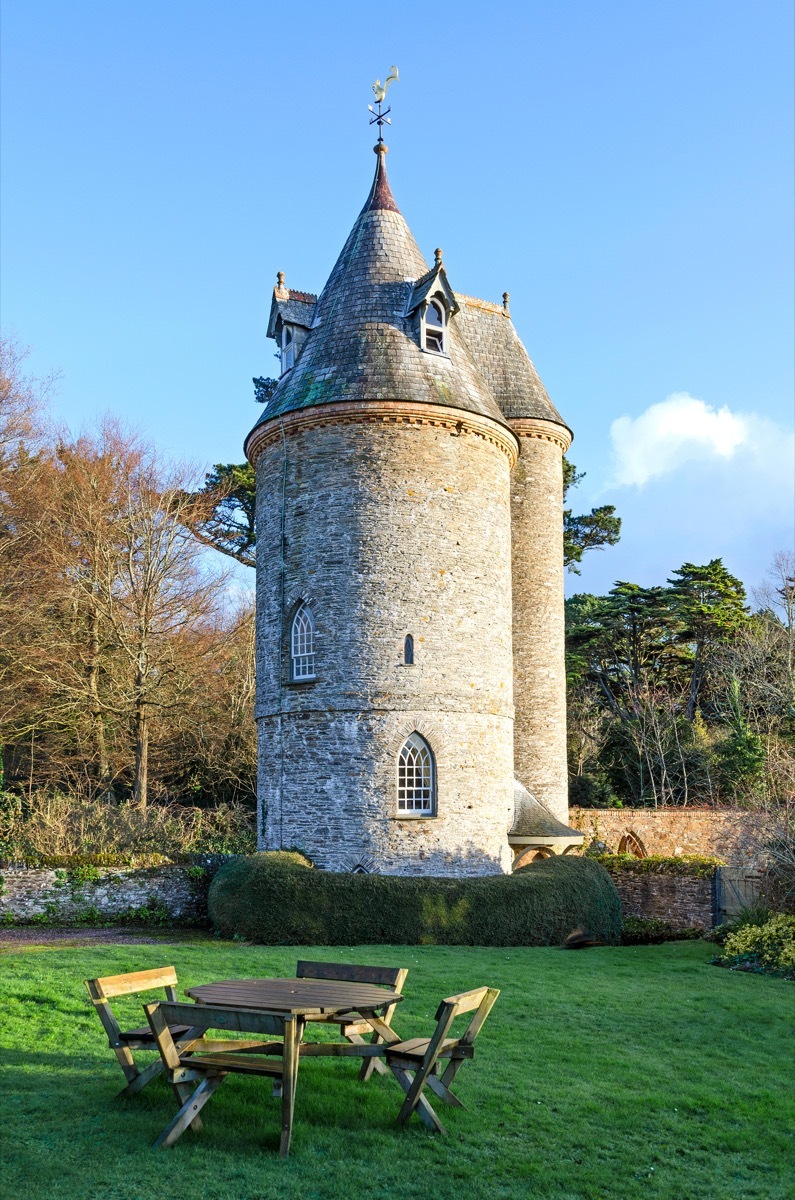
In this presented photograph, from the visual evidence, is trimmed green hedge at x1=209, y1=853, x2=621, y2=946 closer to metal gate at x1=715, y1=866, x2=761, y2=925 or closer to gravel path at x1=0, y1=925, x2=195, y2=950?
gravel path at x1=0, y1=925, x2=195, y2=950

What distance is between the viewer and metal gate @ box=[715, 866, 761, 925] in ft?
66.9

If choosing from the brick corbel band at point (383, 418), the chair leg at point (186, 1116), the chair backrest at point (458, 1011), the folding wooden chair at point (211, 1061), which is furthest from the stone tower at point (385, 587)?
the chair leg at point (186, 1116)

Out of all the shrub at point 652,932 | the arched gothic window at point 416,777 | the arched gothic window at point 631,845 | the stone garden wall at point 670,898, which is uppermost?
the arched gothic window at point 416,777

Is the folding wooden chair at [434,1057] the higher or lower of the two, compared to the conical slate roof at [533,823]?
lower

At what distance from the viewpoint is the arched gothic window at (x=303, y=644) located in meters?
20.0

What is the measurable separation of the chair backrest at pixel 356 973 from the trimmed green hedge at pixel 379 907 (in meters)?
8.81

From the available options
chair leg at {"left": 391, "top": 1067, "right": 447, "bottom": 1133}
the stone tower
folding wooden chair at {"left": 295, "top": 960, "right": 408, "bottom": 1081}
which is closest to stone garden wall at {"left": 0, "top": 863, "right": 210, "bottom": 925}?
the stone tower

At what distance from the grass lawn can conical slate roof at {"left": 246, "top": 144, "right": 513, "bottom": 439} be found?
1214cm

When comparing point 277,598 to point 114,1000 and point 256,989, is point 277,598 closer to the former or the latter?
point 114,1000

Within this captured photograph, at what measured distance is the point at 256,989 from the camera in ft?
24.8

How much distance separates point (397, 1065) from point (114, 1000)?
4285 millimetres

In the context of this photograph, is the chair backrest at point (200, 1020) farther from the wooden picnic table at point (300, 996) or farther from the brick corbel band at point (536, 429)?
the brick corbel band at point (536, 429)

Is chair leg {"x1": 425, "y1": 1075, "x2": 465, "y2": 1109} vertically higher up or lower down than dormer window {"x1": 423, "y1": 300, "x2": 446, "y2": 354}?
lower down

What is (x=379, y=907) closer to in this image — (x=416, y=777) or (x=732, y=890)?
(x=416, y=777)
